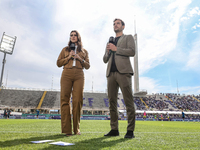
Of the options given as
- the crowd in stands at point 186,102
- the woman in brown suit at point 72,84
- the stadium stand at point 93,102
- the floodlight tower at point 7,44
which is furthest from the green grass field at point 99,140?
the crowd in stands at point 186,102

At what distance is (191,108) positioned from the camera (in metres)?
41.4

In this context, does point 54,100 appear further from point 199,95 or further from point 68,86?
point 199,95

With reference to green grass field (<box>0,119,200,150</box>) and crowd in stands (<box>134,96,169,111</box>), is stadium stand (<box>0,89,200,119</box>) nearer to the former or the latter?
crowd in stands (<box>134,96,169,111</box>)

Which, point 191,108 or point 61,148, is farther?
point 191,108

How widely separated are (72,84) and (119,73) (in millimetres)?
1110

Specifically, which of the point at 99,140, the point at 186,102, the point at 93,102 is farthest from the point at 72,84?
the point at 186,102

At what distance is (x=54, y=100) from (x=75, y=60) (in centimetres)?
3797

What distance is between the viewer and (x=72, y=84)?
3.77m

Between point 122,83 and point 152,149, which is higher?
point 122,83

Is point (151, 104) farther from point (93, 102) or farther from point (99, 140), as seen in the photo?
point (99, 140)

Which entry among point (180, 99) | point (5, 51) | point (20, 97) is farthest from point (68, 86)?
point (180, 99)

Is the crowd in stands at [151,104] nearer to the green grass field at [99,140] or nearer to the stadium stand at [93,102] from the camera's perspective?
the stadium stand at [93,102]

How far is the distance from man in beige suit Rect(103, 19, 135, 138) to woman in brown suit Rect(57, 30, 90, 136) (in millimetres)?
626

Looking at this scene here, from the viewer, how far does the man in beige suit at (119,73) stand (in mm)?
3402
